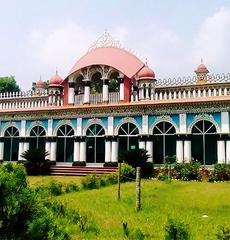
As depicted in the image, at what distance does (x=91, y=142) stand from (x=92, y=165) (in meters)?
1.44

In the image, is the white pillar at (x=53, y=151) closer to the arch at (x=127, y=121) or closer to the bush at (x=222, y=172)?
the arch at (x=127, y=121)

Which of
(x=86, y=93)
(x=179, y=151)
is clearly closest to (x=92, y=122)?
(x=86, y=93)

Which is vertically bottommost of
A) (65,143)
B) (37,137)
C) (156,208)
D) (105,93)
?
(156,208)

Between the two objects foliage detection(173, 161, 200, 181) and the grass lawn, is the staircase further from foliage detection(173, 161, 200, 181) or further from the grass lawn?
the grass lawn

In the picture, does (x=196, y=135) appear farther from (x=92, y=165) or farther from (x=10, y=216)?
(x=10, y=216)

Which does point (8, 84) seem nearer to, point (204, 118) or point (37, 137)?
point (37, 137)

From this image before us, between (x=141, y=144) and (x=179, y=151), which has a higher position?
(x=141, y=144)

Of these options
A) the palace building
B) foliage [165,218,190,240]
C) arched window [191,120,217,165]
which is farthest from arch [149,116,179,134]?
foliage [165,218,190,240]

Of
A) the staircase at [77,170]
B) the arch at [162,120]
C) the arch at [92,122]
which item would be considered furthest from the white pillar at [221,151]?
the arch at [92,122]

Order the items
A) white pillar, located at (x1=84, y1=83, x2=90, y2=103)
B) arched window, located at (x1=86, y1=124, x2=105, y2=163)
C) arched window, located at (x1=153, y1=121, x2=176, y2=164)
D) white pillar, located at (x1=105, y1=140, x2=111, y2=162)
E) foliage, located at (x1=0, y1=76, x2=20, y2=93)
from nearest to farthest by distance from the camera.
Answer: arched window, located at (x1=153, y1=121, x2=176, y2=164) < white pillar, located at (x1=105, y1=140, x2=111, y2=162) < arched window, located at (x1=86, y1=124, x2=105, y2=163) < white pillar, located at (x1=84, y1=83, x2=90, y2=103) < foliage, located at (x1=0, y1=76, x2=20, y2=93)

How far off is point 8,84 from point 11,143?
76.7 feet

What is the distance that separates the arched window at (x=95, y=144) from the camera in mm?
24594

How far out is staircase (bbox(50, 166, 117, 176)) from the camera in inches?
914

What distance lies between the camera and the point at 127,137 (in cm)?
2403
